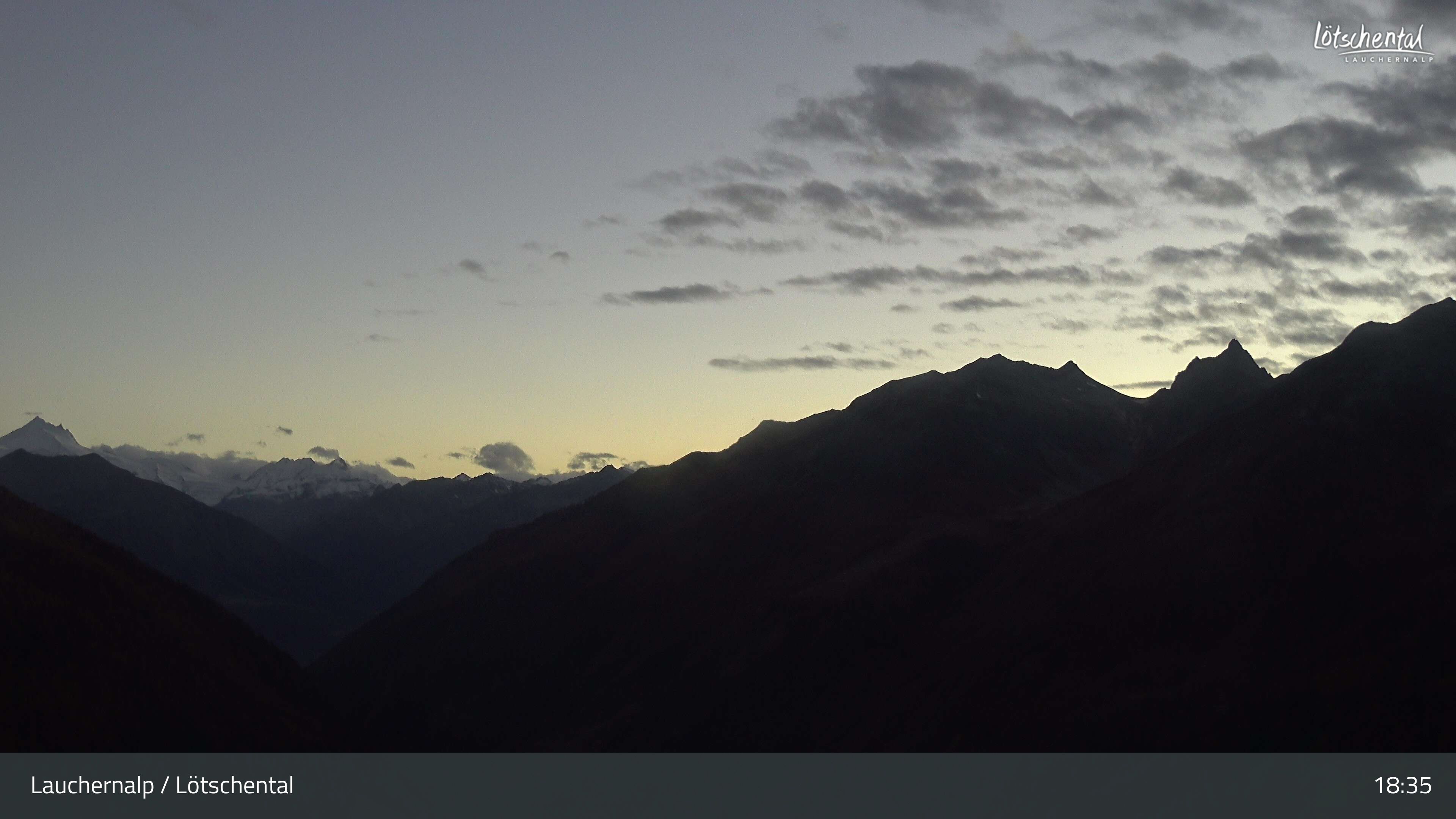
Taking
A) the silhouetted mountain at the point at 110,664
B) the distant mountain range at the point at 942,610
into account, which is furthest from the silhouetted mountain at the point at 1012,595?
the silhouetted mountain at the point at 110,664

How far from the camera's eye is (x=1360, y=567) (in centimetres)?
9738

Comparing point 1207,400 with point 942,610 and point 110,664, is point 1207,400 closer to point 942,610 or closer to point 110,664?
point 942,610

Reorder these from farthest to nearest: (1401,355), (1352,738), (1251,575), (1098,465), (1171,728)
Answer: (1098,465) < (1401,355) < (1251,575) < (1171,728) < (1352,738)

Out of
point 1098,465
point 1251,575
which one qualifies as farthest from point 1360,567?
point 1098,465

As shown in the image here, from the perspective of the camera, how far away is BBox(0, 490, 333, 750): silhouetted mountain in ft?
262

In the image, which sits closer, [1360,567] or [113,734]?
[113,734]

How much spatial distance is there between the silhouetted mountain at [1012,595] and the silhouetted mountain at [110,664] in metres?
41.4

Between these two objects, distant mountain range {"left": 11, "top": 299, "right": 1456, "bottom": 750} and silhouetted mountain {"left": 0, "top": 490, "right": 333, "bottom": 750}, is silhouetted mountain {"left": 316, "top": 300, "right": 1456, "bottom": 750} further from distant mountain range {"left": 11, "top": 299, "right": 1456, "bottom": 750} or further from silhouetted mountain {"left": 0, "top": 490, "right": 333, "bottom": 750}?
silhouetted mountain {"left": 0, "top": 490, "right": 333, "bottom": 750}

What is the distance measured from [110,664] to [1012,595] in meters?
77.6

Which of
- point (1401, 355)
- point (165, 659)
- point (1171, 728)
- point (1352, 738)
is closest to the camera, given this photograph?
point (1352, 738)

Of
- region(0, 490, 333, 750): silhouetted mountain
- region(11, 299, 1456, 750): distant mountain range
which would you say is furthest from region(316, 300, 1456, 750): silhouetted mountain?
region(0, 490, 333, 750): silhouetted mountain
